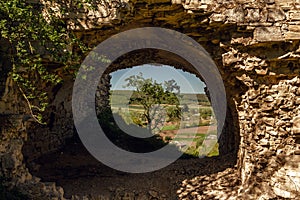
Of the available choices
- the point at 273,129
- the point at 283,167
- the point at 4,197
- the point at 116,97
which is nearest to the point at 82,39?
the point at 4,197

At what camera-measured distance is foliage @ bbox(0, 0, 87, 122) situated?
14.9 feet

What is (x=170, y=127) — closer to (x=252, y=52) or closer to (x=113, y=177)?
(x=113, y=177)

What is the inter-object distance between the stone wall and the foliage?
0.30m

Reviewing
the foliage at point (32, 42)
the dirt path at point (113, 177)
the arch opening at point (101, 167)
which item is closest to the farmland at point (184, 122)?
the arch opening at point (101, 167)

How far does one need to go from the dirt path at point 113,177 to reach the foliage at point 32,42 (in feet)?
8.01

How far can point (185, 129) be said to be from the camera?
1688 centimetres

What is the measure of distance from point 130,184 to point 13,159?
2.81m

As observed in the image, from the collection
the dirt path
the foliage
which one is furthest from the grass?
the foliage

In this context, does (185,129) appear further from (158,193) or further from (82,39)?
(82,39)

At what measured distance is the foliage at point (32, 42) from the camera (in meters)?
4.55

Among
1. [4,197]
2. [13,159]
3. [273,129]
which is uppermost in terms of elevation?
[273,129]

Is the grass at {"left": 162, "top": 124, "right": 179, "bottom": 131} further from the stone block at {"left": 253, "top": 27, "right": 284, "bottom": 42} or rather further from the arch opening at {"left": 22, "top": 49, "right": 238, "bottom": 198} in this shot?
the stone block at {"left": 253, "top": 27, "right": 284, "bottom": 42}

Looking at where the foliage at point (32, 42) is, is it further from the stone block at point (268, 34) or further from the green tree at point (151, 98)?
the green tree at point (151, 98)

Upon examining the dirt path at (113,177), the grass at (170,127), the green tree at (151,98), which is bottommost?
the dirt path at (113,177)
